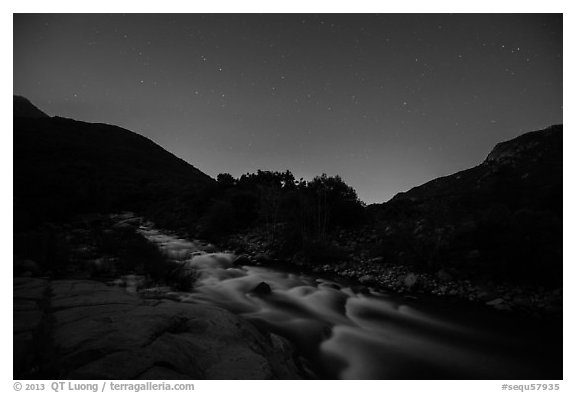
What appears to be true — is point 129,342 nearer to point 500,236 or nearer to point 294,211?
point 500,236

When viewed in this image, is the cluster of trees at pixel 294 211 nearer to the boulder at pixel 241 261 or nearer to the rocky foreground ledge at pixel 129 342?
the boulder at pixel 241 261

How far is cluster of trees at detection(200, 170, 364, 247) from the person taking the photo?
12062 mm

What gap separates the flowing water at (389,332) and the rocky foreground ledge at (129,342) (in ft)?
3.68

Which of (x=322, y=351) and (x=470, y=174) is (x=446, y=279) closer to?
(x=322, y=351)

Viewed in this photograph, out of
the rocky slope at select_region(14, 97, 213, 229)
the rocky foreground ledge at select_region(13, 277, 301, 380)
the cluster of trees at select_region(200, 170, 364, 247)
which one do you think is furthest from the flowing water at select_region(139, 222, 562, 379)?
the rocky slope at select_region(14, 97, 213, 229)

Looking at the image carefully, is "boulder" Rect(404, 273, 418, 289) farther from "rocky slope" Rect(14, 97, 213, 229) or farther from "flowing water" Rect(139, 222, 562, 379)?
"rocky slope" Rect(14, 97, 213, 229)

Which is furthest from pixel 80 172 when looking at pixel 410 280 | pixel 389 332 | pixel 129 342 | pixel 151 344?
pixel 389 332

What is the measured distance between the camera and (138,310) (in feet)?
11.8

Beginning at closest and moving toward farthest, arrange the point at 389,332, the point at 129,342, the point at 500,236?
the point at 129,342 < the point at 389,332 < the point at 500,236

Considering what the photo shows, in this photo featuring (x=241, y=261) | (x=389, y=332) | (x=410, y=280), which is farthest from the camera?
(x=241, y=261)

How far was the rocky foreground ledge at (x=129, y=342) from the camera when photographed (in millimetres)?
2436

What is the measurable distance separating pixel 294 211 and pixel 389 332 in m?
7.82

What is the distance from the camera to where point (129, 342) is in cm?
273

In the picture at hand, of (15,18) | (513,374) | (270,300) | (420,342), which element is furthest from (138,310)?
(513,374)
